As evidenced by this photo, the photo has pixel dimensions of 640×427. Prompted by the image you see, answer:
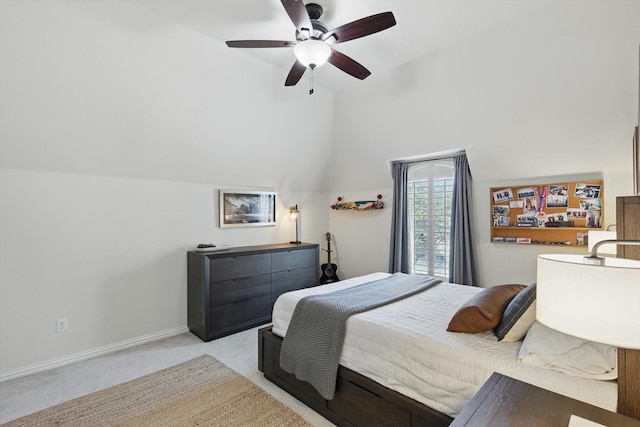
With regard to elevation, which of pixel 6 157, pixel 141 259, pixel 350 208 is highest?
pixel 6 157

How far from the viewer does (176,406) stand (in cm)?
225

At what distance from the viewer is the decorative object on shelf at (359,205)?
4583 mm

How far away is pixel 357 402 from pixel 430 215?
2.82 metres

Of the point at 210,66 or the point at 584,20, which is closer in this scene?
the point at 584,20

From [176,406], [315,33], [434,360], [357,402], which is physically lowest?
[176,406]

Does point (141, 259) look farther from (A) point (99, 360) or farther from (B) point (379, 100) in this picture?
(B) point (379, 100)

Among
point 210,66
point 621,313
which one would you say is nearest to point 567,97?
point 621,313

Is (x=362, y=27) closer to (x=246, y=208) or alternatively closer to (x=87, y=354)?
(x=246, y=208)

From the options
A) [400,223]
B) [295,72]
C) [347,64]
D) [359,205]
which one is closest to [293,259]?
[359,205]

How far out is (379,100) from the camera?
3910 millimetres

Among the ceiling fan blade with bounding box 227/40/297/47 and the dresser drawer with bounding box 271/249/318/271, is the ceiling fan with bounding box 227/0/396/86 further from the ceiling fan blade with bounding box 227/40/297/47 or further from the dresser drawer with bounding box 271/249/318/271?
the dresser drawer with bounding box 271/249/318/271

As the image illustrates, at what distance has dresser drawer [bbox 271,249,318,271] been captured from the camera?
13.2 feet

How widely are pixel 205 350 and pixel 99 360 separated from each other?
0.94 m

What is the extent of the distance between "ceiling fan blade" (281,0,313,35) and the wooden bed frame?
7.39 feet
